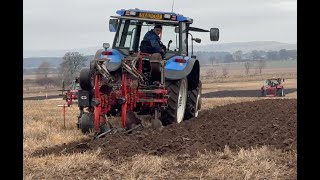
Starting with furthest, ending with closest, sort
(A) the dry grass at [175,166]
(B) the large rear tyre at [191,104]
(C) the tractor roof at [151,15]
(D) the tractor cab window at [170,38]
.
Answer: (B) the large rear tyre at [191,104]
(D) the tractor cab window at [170,38]
(C) the tractor roof at [151,15]
(A) the dry grass at [175,166]

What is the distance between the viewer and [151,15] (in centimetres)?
1074

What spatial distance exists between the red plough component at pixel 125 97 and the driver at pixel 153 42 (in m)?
0.86

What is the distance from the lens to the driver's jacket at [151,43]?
1041cm

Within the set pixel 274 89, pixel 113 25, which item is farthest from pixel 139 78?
pixel 274 89

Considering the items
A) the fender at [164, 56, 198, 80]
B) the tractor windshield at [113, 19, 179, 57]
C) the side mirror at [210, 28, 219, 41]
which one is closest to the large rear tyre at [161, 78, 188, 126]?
the fender at [164, 56, 198, 80]

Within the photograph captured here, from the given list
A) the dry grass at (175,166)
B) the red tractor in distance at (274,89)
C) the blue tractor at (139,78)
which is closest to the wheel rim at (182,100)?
the blue tractor at (139,78)

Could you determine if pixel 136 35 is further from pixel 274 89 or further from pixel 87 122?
pixel 274 89

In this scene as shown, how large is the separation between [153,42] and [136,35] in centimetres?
109

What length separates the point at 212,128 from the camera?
906 centimetres

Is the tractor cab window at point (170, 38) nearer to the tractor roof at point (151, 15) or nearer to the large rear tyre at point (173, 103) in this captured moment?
the tractor roof at point (151, 15)

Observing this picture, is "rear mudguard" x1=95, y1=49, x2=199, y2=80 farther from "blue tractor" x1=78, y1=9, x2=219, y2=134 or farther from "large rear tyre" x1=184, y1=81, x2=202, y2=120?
"large rear tyre" x1=184, y1=81, x2=202, y2=120

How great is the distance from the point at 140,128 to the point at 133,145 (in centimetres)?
174
